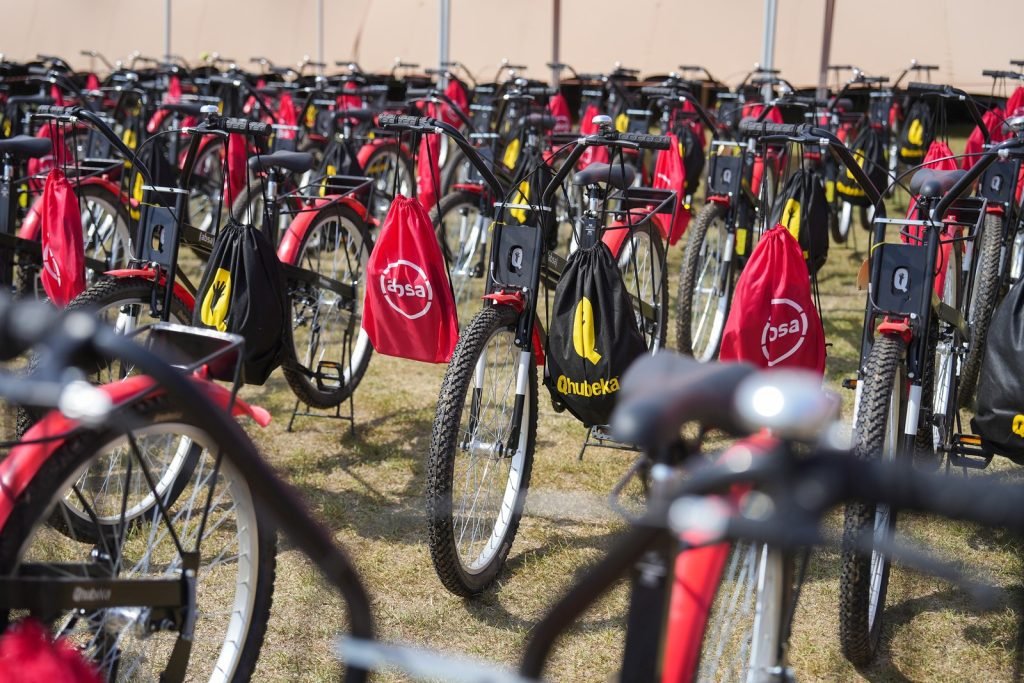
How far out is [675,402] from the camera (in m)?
1.23

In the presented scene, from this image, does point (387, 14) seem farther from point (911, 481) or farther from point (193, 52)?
point (911, 481)

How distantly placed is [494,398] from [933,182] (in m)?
1.31

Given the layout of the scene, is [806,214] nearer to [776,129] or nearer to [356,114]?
[776,129]

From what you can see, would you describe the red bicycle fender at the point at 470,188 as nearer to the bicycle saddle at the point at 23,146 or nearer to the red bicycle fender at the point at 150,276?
the bicycle saddle at the point at 23,146

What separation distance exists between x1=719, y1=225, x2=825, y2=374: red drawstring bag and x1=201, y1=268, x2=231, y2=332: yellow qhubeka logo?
1439 millimetres

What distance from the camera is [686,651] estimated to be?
1.54m

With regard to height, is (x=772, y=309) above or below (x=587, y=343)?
above

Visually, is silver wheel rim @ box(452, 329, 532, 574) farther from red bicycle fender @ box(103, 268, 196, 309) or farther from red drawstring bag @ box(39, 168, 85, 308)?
red drawstring bag @ box(39, 168, 85, 308)

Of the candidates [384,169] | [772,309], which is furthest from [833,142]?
[384,169]

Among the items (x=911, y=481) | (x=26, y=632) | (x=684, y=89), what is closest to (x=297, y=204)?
(x=684, y=89)

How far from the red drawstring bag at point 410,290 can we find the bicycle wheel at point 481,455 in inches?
8.2

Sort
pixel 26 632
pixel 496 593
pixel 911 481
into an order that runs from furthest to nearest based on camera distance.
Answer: pixel 496 593
pixel 26 632
pixel 911 481

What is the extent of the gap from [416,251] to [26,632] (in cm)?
178

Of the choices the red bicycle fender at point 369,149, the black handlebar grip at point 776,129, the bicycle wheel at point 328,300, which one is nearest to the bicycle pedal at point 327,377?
the bicycle wheel at point 328,300
